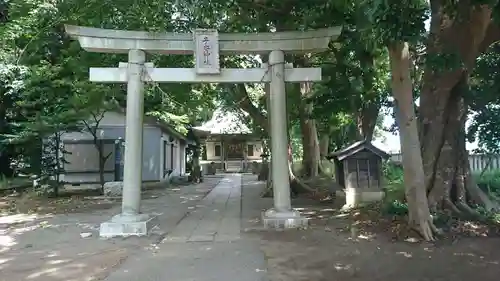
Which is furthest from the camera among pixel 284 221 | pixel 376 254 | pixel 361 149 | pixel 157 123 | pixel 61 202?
pixel 157 123

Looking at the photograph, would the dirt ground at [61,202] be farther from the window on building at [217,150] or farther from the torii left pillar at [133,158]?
the window on building at [217,150]

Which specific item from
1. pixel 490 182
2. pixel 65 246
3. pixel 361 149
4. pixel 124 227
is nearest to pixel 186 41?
pixel 124 227

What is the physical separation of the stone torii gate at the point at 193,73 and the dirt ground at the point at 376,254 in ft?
4.23

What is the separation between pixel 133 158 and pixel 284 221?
341 centimetres

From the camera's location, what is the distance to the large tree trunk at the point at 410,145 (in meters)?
7.87

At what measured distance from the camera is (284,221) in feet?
30.6

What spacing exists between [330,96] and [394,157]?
34.3 feet

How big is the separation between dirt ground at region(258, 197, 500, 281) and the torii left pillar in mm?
2553

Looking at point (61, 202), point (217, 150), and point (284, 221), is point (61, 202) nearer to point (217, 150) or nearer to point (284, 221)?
point (284, 221)

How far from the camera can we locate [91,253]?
7.41 meters

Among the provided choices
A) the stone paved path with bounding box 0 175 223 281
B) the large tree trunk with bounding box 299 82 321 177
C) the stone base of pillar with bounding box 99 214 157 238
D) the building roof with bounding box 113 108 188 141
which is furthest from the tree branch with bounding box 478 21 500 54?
the building roof with bounding box 113 108 188 141

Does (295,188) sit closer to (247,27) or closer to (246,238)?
(247,27)

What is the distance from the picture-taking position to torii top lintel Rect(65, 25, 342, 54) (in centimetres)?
913

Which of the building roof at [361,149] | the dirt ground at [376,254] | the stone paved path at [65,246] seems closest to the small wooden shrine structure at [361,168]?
the building roof at [361,149]
